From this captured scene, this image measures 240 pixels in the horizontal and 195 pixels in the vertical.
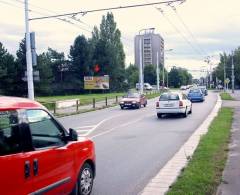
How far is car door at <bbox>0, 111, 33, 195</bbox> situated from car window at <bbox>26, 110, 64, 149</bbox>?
1.08 feet

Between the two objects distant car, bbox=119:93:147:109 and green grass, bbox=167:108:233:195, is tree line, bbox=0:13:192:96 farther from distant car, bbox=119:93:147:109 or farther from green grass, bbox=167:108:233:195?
green grass, bbox=167:108:233:195

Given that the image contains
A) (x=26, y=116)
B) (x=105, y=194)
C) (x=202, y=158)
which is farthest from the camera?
(x=202, y=158)

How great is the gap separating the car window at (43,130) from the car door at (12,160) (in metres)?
0.33

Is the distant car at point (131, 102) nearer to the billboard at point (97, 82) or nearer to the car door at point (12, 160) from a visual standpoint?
the car door at point (12, 160)

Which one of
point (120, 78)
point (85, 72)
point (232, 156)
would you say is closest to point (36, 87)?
point (85, 72)

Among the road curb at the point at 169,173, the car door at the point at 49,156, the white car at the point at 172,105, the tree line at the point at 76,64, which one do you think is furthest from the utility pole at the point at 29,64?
the tree line at the point at 76,64

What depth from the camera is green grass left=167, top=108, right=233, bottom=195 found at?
23.2ft

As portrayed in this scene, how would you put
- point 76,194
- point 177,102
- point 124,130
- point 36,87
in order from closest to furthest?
1. point 76,194
2. point 124,130
3. point 177,102
4. point 36,87

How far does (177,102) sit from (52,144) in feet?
63.0

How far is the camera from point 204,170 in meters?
8.55

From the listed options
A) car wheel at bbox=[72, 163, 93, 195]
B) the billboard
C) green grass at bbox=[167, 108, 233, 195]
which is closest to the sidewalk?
green grass at bbox=[167, 108, 233, 195]

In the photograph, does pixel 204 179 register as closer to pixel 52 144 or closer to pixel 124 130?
pixel 52 144

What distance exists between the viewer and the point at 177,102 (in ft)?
81.0

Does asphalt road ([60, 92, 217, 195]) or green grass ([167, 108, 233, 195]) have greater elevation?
green grass ([167, 108, 233, 195])
